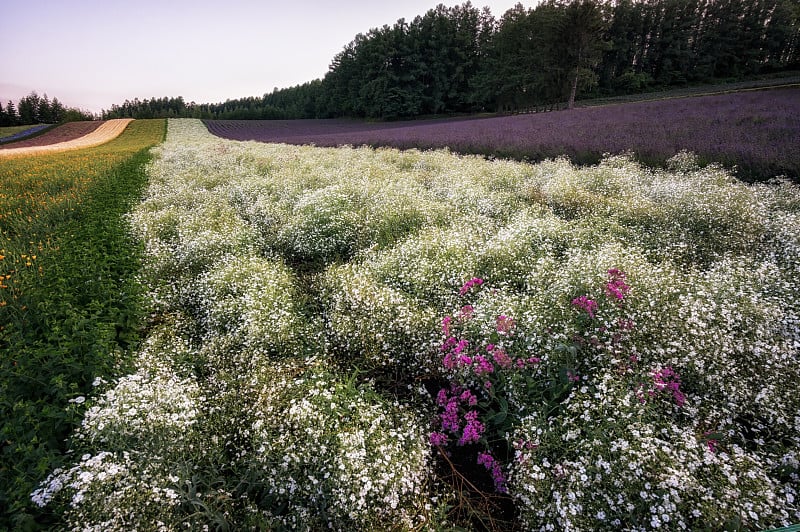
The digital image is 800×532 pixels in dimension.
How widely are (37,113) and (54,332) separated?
109m

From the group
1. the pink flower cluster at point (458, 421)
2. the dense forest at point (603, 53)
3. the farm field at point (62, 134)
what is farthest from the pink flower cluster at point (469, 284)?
the farm field at point (62, 134)

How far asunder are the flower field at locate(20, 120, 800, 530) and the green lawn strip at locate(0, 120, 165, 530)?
166mm

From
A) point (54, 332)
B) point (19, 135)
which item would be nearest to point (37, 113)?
point (19, 135)

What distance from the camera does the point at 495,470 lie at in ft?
11.0

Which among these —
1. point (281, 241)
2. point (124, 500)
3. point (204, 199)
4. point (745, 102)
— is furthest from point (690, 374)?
point (745, 102)

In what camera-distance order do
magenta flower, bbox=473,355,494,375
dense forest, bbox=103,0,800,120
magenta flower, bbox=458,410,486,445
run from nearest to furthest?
magenta flower, bbox=458,410,486,445 → magenta flower, bbox=473,355,494,375 → dense forest, bbox=103,0,800,120

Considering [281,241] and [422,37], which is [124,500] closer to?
[281,241]

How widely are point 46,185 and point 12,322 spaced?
1281 cm

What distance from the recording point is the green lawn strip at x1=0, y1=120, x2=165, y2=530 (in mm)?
2846

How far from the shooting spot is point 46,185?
13.4 metres

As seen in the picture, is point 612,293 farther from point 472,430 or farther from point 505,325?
point 472,430

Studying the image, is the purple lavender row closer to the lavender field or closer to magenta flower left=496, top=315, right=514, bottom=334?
the lavender field

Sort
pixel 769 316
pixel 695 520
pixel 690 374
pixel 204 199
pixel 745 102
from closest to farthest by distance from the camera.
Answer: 1. pixel 695 520
2. pixel 690 374
3. pixel 769 316
4. pixel 204 199
5. pixel 745 102

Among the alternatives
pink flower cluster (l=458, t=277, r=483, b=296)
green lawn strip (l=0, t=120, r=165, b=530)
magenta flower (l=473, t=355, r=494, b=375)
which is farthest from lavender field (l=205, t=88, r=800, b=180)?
green lawn strip (l=0, t=120, r=165, b=530)
